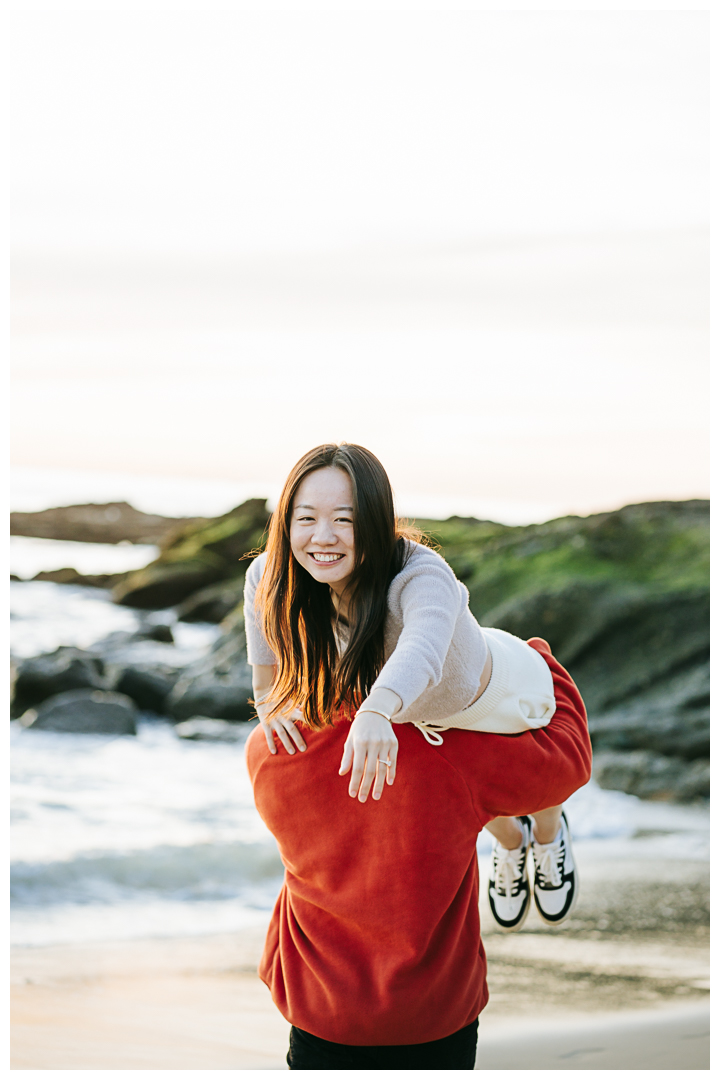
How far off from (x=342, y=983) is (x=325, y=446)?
149 centimetres

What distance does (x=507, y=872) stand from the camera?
3.89m

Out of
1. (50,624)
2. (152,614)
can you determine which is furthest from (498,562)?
(50,624)

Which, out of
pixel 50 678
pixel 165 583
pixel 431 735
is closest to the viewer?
pixel 431 735

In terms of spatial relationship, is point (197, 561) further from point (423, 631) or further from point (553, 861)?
point (423, 631)

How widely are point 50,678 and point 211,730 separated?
2.72 meters

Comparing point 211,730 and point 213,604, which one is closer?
point 211,730

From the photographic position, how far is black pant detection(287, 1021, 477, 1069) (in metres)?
2.84

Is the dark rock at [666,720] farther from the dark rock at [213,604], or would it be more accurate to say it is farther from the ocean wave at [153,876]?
the dark rock at [213,604]

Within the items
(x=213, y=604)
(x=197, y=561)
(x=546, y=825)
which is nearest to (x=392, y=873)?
(x=546, y=825)

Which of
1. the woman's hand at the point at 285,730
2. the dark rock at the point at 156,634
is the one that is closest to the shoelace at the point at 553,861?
the woman's hand at the point at 285,730

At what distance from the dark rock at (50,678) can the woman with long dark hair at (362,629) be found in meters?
10.6

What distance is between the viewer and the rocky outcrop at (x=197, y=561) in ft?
65.2

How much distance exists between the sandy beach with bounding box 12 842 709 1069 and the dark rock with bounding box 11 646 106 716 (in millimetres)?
7696

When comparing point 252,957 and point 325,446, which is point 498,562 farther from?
point 325,446
